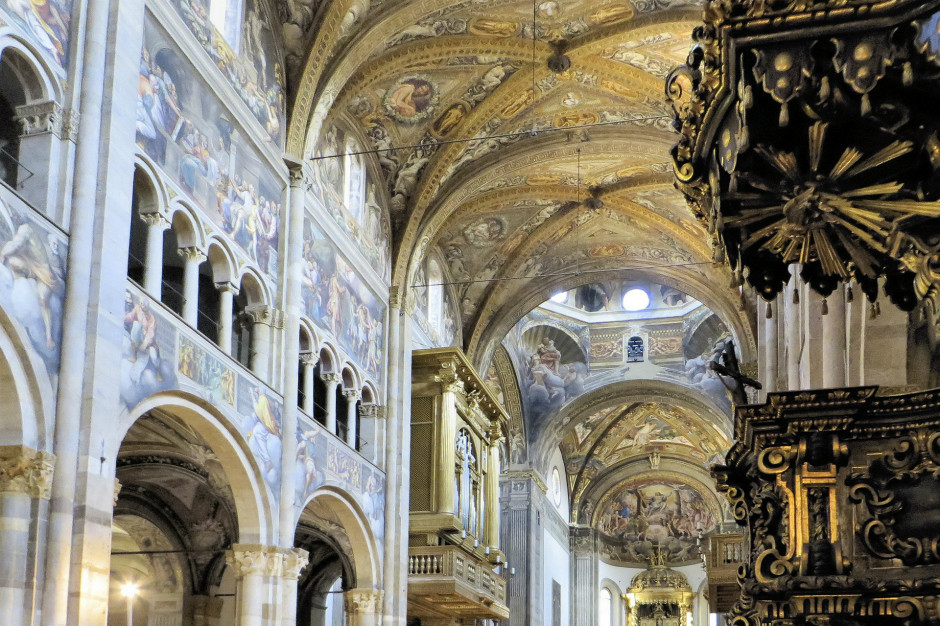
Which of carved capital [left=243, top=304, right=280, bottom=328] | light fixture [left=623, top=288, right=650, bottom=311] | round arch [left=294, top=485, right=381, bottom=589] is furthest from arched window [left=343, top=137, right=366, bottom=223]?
light fixture [left=623, top=288, right=650, bottom=311]

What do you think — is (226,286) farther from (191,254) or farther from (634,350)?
(634,350)

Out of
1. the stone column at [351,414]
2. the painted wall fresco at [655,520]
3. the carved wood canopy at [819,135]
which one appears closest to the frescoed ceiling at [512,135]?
the stone column at [351,414]

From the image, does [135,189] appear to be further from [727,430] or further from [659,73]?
[727,430]

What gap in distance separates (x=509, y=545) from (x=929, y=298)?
28419mm

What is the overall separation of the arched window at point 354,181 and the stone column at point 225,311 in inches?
201

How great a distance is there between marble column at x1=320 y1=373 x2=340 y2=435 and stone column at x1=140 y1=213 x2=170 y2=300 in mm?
5692

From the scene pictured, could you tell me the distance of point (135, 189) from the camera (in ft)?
44.1

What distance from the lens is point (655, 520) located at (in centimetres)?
4503

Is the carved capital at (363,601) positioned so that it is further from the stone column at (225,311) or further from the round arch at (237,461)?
the stone column at (225,311)

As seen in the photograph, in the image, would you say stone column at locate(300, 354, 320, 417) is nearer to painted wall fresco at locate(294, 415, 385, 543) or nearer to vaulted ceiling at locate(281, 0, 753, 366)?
painted wall fresco at locate(294, 415, 385, 543)

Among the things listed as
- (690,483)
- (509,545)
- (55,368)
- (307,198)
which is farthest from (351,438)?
(690,483)

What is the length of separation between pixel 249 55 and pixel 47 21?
5013 millimetres

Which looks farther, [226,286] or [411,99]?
[411,99]

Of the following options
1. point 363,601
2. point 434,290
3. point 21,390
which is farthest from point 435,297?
point 21,390
